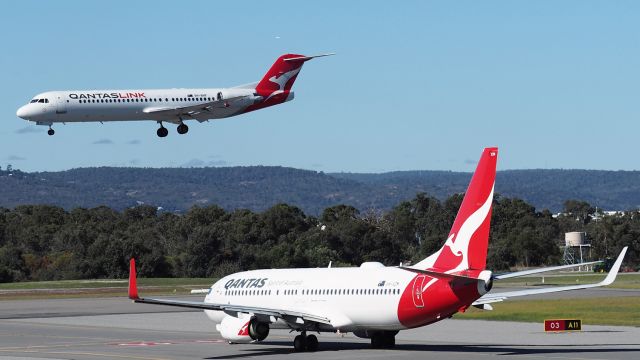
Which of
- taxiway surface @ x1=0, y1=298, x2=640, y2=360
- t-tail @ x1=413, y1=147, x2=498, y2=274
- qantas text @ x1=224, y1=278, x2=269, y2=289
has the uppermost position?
t-tail @ x1=413, y1=147, x2=498, y2=274

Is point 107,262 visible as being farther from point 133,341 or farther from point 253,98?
point 133,341

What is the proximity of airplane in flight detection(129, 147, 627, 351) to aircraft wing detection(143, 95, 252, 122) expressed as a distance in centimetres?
3222

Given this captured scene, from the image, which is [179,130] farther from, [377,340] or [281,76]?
[377,340]

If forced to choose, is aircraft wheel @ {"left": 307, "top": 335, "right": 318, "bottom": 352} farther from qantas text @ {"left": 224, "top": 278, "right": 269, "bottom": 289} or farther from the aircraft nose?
the aircraft nose

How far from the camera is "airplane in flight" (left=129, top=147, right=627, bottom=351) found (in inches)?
1519

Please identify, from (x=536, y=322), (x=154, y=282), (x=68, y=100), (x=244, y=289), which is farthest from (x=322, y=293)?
(x=154, y=282)

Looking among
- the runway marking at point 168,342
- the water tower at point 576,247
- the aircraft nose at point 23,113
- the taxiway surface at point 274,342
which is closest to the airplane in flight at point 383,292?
the taxiway surface at point 274,342

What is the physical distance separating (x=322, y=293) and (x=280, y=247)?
84.8 metres

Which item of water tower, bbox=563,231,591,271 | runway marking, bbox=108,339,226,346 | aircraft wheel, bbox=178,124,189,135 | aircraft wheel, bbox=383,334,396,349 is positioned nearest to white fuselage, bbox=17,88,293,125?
aircraft wheel, bbox=178,124,189,135

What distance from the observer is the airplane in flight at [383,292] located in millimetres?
38594

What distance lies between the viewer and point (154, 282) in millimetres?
116625

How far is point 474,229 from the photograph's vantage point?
39.0 m

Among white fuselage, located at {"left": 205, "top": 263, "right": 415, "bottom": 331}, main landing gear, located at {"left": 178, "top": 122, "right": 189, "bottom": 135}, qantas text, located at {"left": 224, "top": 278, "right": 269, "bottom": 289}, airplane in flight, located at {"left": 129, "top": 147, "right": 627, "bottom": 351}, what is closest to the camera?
airplane in flight, located at {"left": 129, "top": 147, "right": 627, "bottom": 351}

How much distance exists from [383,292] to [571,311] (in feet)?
89.4
